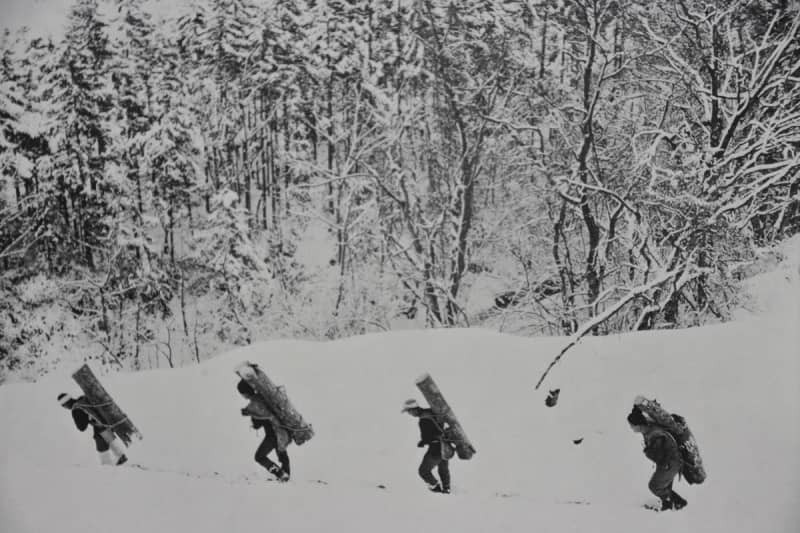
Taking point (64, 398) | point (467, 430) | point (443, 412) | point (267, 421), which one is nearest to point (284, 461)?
point (267, 421)

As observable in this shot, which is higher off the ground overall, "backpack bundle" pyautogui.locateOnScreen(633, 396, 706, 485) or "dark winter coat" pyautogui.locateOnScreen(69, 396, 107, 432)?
"backpack bundle" pyautogui.locateOnScreen(633, 396, 706, 485)

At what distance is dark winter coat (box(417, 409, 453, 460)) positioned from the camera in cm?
627

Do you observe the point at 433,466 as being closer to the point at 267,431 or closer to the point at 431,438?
the point at 431,438

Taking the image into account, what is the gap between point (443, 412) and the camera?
6.31 meters

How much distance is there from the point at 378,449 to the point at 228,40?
55.6 feet

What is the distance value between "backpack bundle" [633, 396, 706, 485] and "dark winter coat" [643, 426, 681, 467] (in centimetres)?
6

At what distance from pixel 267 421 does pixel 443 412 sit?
7.02ft

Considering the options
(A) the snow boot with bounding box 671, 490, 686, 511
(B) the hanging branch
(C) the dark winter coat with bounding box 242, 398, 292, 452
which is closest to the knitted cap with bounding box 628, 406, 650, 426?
(A) the snow boot with bounding box 671, 490, 686, 511

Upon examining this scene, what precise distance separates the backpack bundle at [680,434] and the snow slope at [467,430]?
0.42 metres

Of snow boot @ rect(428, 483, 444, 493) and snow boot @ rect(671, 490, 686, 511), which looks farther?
snow boot @ rect(428, 483, 444, 493)

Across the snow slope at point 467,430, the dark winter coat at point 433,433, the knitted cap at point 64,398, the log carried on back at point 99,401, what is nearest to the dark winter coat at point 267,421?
the snow slope at point 467,430

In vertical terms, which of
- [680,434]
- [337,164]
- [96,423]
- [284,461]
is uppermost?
[337,164]

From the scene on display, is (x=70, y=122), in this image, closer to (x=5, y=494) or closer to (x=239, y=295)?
(x=239, y=295)

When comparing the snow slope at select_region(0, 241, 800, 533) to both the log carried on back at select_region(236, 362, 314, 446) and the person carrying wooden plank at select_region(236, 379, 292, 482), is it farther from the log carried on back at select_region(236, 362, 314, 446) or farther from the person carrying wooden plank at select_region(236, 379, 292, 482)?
the log carried on back at select_region(236, 362, 314, 446)
